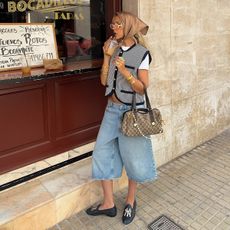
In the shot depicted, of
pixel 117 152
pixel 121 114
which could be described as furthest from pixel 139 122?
pixel 117 152

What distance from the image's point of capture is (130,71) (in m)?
2.62

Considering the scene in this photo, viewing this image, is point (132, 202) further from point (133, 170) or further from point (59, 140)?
point (59, 140)

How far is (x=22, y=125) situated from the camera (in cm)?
308

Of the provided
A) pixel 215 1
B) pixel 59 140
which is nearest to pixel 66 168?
pixel 59 140

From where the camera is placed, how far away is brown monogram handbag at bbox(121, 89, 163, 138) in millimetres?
2615

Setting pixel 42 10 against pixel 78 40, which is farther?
pixel 78 40

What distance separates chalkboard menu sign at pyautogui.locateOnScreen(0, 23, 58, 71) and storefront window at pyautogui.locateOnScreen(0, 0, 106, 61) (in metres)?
0.06

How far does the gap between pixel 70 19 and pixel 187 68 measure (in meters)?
1.79

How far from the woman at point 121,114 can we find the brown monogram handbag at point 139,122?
0.38ft

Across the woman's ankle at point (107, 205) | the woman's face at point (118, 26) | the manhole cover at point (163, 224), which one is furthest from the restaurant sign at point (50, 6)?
the manhole cover at point (163, 224)

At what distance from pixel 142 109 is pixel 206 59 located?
7.70 feet

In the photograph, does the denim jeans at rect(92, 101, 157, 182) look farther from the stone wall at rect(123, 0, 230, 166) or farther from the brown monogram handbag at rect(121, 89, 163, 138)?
the stone wall at rect(123, 0, 230, 166)

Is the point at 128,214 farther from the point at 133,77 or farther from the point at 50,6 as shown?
the point at 50,6

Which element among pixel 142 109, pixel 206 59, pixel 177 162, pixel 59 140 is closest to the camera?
pixel 142 109
